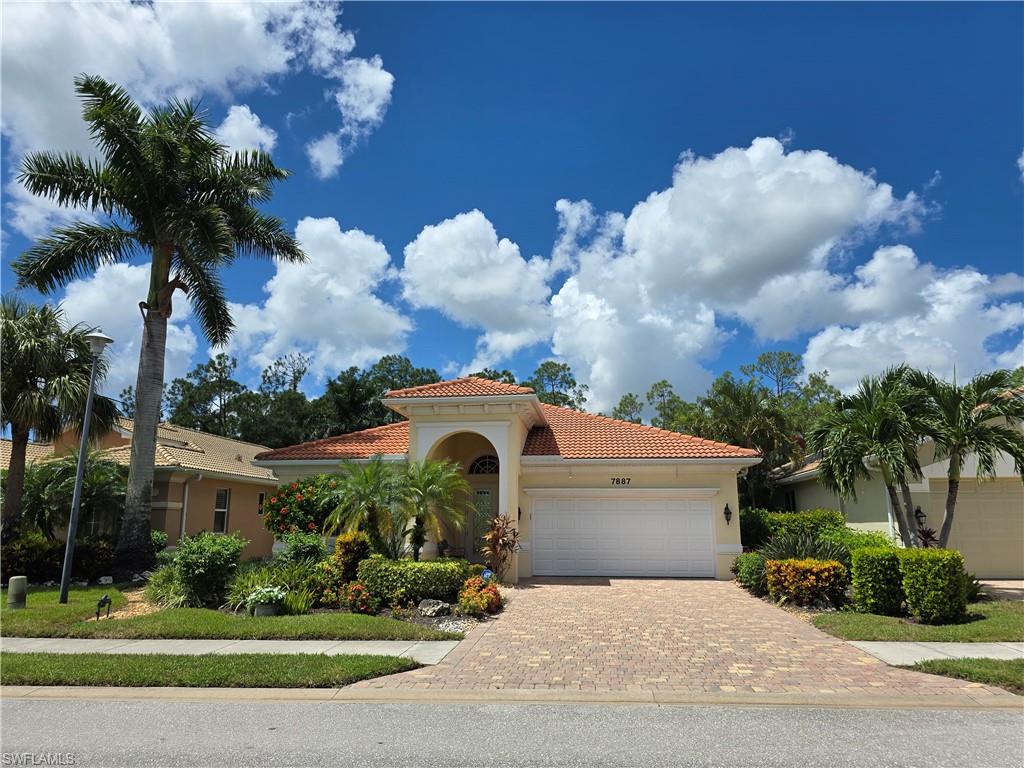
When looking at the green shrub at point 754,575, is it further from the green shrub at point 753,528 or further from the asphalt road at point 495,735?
the asphalt road at point 495,735

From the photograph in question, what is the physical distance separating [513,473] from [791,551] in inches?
265

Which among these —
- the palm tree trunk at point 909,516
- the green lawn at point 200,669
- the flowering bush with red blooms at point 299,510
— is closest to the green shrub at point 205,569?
the green lawn at point 200,669

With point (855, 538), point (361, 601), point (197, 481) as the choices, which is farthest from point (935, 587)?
point (197, 481)

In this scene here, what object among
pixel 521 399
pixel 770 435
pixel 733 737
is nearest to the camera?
pixel 733 737

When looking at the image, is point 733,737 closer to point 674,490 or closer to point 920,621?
point 920,621

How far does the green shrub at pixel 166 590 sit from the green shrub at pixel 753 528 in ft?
48.8

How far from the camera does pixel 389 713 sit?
6.05 meters

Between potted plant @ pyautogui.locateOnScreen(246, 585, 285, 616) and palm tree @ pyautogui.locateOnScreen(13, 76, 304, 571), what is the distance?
6186 mm

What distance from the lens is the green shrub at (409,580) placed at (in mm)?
11578

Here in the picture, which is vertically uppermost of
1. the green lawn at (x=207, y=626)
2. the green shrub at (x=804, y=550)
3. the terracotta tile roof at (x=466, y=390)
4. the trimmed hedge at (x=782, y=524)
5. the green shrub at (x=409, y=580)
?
the terracotta tile roof at (x=466, y=390)

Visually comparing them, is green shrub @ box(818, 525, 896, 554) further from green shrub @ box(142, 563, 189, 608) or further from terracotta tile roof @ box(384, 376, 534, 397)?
green shrub @ box(142, 563, 189, 608)

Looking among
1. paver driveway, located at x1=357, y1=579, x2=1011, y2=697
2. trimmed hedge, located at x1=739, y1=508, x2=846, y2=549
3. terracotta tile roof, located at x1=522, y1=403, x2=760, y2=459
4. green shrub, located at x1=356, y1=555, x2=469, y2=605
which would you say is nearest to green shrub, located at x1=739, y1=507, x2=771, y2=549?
trimmed hedge, located at x1=739, y1=508, x2=846, y2=549

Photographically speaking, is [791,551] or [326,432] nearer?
[791,551]

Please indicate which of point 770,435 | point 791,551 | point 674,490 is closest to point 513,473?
point 674,490
